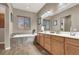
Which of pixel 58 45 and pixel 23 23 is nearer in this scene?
pixel 58 45

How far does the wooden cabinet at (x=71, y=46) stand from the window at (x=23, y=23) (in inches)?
63.8

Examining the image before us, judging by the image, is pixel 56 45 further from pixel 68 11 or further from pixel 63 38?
pixel 68 11

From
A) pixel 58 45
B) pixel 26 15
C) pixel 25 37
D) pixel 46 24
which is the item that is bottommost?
pixel 58 45

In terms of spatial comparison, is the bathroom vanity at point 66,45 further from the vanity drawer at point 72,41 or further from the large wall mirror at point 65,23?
the large wall mirror at point 65,23

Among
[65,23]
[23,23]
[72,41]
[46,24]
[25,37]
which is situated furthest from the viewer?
[25,37]

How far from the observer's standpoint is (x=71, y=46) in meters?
2.64

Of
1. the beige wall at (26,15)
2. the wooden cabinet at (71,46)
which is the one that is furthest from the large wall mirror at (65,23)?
the beige wall at (26,15)

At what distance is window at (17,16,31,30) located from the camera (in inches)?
155

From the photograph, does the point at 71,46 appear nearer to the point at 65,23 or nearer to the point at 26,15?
the point at 65,23

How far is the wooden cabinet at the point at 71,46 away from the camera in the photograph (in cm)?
245

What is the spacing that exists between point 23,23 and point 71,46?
76.5 inches

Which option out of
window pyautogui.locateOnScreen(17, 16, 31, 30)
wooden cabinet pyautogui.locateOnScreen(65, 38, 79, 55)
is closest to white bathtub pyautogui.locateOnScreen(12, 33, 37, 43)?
Result: window pyautogui.locateOnScreen(17, 16, 31, 30)

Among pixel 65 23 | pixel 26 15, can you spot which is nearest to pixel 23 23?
pixel 26 15
